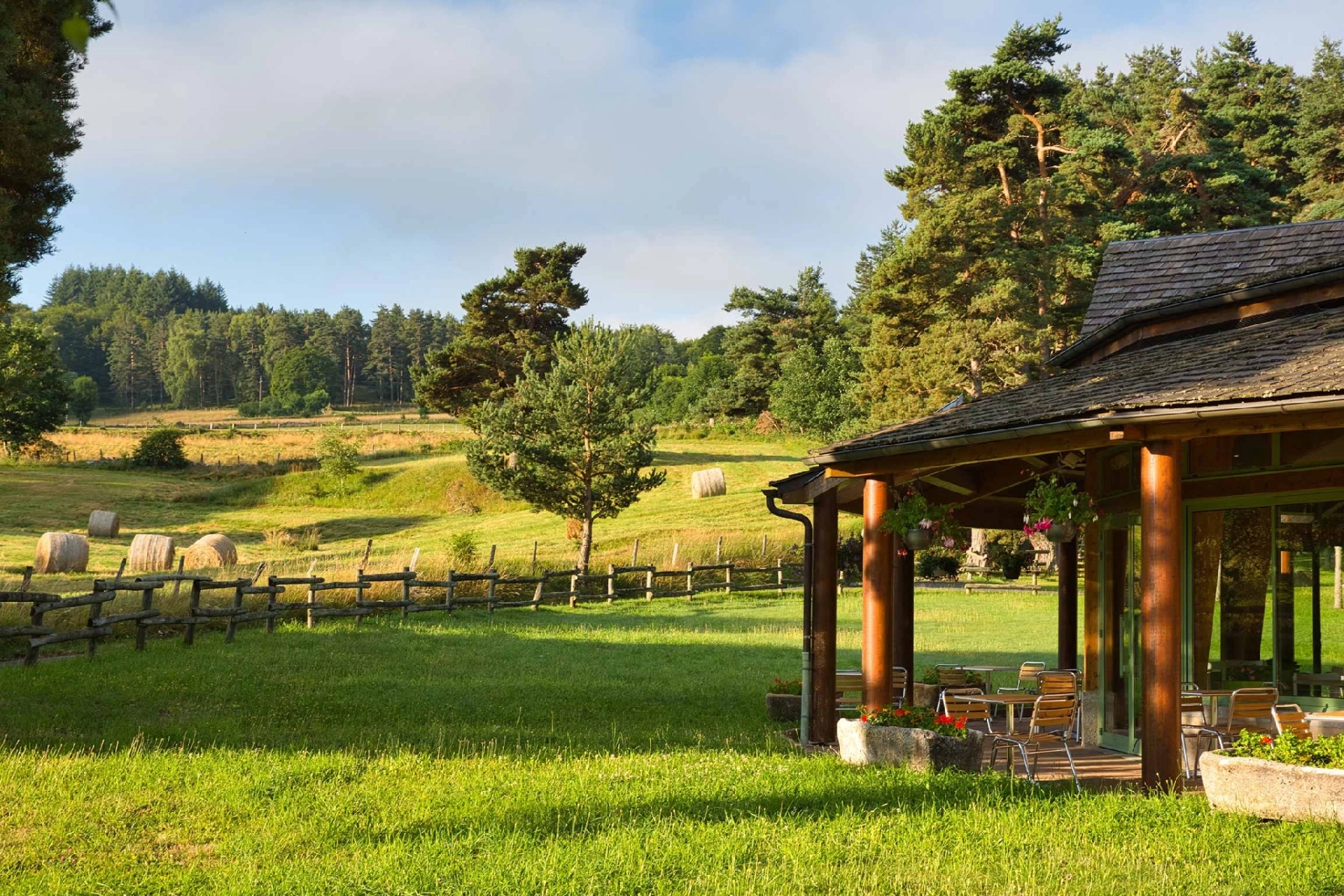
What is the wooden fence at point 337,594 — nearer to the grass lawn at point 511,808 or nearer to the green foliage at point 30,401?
the grass lawn at point 511,808

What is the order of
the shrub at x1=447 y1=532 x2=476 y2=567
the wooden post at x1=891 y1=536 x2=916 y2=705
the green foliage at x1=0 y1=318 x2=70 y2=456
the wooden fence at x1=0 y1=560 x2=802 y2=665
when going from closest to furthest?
the wooden post at x1=891 y1=536 x2=916 y2=705
the wooden fence at x1=0 y1=560 x2=802 y2=665
the shrub at x1=447 y1=532 x2=476 y2=567
the green foliage at x1=0 y1=318 x2=70 y2=456

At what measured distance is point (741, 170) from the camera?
16.5m

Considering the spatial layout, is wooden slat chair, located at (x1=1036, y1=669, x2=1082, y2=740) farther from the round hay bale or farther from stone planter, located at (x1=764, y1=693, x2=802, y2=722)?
the round hay bale

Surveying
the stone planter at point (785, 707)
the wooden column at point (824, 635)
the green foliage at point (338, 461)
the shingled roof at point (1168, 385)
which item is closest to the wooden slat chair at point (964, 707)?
the wooden column at point (824, 635)

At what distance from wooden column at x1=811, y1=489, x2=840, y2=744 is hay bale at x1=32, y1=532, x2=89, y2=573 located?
25.0m

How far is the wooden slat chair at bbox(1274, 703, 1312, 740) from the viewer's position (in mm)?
9078

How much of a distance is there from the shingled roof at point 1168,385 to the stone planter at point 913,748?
7.50 feet

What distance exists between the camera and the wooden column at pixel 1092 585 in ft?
40.4

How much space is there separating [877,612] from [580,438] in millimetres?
21935

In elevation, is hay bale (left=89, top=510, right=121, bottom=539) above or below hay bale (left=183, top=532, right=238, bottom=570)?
above

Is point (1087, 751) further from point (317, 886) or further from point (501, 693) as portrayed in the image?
point (317, 886)

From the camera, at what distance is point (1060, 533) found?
1061 cm

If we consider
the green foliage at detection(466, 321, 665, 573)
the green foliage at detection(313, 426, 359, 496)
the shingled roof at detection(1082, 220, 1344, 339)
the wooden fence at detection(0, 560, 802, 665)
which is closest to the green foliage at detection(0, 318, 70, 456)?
the green foliage at detection(313, 426, 359, 496)

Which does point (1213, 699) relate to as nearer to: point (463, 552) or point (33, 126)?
point (33, 126)
